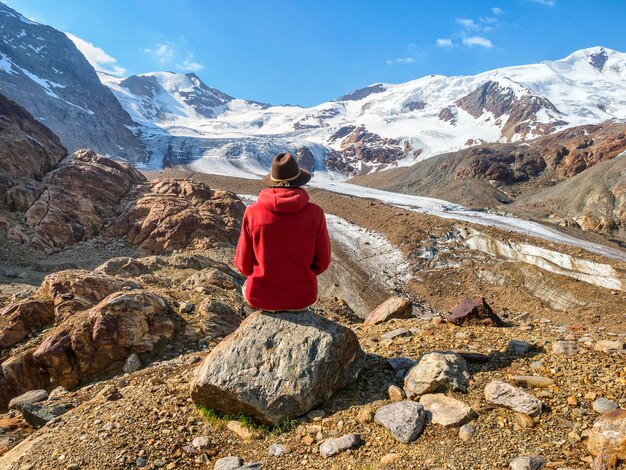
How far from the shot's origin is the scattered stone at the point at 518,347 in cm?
579

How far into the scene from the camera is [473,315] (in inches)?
301

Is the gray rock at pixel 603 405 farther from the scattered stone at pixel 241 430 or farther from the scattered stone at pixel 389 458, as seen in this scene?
the scattered stone at pixel 241 430

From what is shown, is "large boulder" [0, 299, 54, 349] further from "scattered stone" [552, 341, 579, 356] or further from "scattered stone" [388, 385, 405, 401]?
"scattered stone" [552, 341, 579, 356]

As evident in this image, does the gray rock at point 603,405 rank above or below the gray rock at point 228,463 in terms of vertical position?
above

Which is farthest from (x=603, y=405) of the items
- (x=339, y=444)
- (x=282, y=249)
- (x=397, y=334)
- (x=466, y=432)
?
(x=282, y=249)

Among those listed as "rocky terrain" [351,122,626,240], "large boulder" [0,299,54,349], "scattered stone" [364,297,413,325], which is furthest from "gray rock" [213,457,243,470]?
"rocky terrain" [351,122,626,240]

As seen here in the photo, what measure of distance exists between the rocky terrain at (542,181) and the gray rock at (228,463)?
4534 cm

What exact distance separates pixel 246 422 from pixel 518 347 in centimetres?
392

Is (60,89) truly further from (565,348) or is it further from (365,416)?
(565,348)

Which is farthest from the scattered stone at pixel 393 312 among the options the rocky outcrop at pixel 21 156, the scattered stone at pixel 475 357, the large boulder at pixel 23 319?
the rocky outcrop at pixel 21 156

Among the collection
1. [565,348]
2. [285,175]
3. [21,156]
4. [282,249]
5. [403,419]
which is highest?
[21,156]

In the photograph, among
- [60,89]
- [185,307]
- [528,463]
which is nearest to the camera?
[528,463]

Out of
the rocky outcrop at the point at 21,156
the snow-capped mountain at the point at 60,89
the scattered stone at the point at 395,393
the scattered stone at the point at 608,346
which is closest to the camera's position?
the scattered stone at the point at 395,393

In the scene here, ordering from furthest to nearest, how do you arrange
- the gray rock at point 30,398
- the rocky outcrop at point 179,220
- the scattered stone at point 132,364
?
the rocky outcrop at point 179,220, the scattered stone at point 132,364, the gray rock at point 30,398
